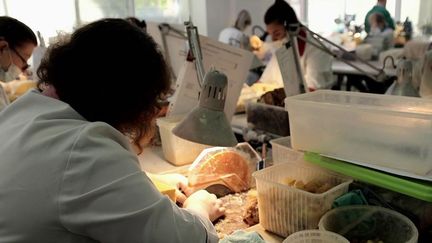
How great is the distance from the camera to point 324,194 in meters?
1.04

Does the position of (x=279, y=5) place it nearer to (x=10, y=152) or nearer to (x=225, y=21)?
(x=10, y=152)

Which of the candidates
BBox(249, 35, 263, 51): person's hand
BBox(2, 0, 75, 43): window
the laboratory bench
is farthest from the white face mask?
BBox(249, 35, 263, 51): person's hand

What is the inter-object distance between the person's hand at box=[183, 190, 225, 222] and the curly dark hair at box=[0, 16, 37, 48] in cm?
128

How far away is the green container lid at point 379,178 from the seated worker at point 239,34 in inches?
113

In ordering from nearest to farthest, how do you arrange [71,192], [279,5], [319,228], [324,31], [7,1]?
[71,192] < [319,228] < [279,5] < [7,1] < [324,31]

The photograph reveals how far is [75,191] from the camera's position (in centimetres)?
73

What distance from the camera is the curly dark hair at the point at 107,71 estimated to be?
84 centimetres

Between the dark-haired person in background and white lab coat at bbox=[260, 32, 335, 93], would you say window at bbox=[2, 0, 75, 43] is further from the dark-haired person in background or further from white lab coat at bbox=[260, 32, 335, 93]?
the dark-haired person in background

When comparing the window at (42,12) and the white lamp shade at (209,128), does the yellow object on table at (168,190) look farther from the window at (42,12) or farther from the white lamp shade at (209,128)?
the window at (42,12)

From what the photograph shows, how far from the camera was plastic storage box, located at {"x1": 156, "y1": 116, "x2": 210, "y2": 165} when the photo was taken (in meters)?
1.74

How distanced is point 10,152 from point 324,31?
545 centimetres

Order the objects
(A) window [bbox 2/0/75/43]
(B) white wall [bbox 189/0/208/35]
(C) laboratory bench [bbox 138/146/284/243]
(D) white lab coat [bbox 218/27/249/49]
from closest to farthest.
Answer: (C) laboratory bench [bbox 138/146/284/243], (D) white lab coat [bbox 218/27/249/49], (A) window [bbox 2/0/75/43], (B) white wall [bbox 189/0/208/35]

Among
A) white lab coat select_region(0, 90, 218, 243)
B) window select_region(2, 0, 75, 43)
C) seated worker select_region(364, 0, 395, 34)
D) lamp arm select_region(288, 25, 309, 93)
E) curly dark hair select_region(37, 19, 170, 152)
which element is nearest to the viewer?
white lab coat select_region(0, 90, 218, 243)

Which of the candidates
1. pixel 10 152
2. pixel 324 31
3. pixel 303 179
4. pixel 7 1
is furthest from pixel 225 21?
pixel 10 152
